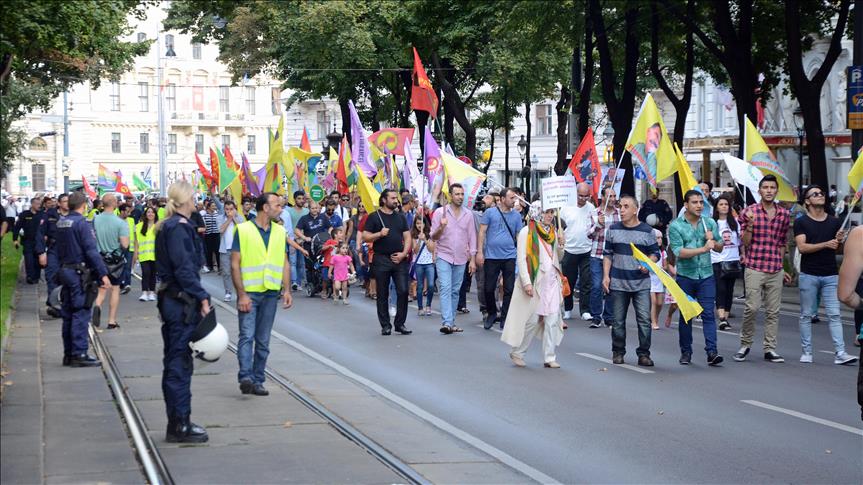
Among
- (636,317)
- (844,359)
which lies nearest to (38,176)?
(636,317)

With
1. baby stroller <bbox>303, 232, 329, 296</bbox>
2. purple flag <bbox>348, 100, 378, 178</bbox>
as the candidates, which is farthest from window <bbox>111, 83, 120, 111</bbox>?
baby stroller <bbox>303, 232, 329, 296</bbox>

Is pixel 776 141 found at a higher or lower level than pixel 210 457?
higher

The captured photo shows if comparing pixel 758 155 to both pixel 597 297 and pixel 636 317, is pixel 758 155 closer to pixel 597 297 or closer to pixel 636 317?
pixel 597 297

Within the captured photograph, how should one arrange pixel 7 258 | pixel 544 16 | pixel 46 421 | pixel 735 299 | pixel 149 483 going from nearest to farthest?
pixel 149 483
pixel 46 421
pixel 735 299
pixel 544 16
pixel 7 258

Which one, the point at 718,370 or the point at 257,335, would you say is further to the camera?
the point at 718,370

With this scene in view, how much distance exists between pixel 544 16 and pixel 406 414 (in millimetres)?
17078

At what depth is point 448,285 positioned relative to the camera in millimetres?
14875

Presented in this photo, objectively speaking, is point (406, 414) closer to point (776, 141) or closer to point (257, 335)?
point (257, 335)

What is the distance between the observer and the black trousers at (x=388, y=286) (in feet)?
48.2

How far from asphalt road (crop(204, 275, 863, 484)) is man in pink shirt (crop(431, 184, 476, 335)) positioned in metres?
0.66

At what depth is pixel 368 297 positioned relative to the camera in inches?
803

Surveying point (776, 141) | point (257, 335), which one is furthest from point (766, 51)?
point (257, 335)

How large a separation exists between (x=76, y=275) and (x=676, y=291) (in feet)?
19.3

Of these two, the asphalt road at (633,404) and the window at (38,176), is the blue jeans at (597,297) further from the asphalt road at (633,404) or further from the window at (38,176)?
the window at (38,176)
